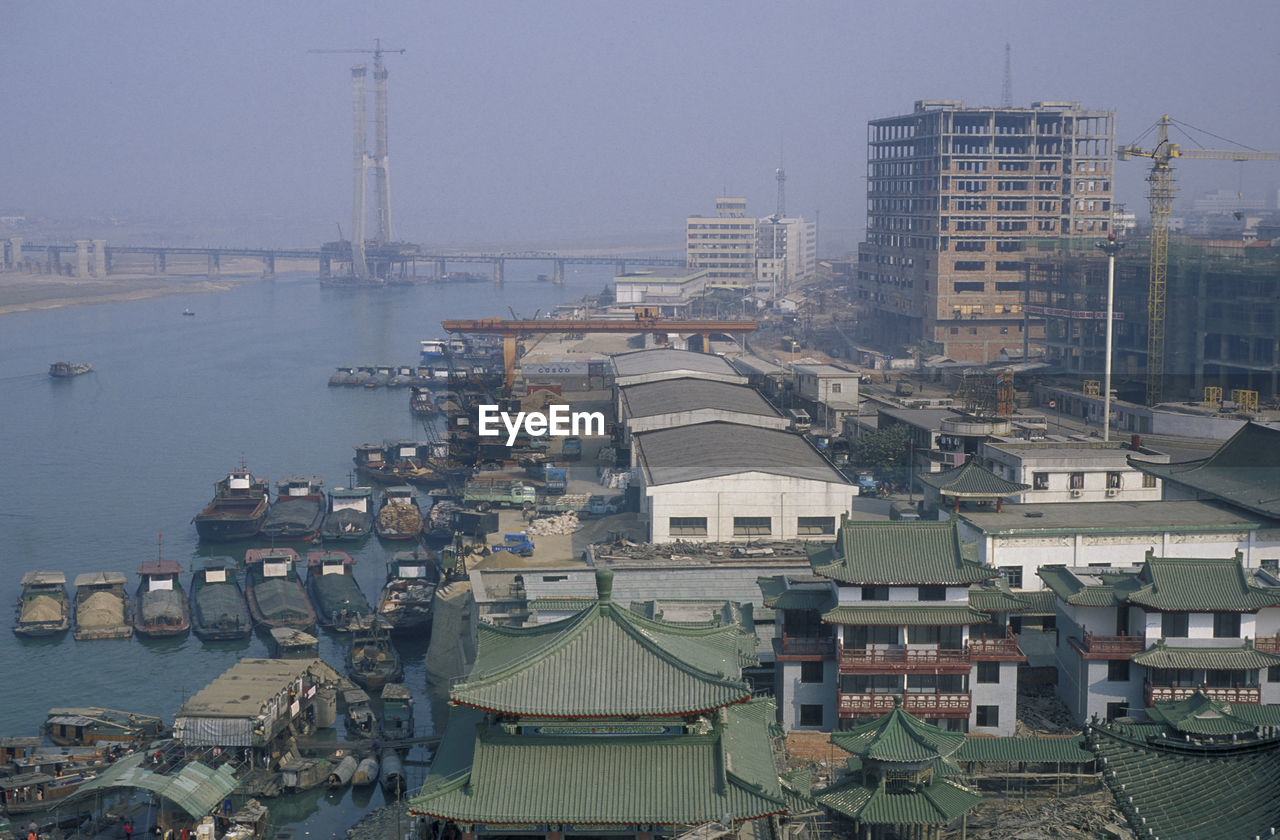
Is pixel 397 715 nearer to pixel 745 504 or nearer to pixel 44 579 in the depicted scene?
pixel 745 504

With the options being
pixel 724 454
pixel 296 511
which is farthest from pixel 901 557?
pixel 296 511

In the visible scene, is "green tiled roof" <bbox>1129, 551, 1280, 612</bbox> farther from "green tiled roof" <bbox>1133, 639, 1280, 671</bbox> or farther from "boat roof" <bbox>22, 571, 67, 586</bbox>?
"boat roof" <bbox>22, 571, 67, 586</bbox>

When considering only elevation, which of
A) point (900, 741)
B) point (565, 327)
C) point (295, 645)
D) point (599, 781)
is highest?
point (565, 327)

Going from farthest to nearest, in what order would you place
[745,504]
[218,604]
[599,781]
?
[218,604], [745,504], [599,781]

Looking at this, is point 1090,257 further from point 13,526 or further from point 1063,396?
point 13,526

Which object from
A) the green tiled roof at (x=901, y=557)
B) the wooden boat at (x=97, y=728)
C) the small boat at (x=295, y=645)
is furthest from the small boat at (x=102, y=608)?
the green tiled roof at (x=901, y=557)

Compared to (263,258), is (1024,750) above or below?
below

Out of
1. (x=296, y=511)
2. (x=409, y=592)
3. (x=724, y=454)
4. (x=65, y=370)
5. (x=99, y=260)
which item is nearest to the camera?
(x=409, y=592)

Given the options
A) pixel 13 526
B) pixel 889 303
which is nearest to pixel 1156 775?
pixel 13 526
